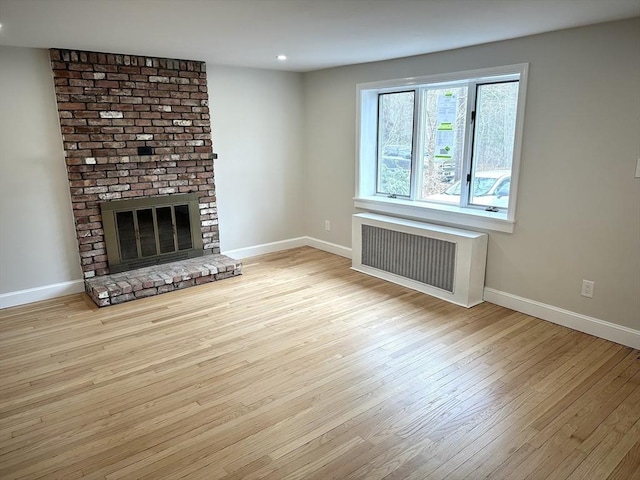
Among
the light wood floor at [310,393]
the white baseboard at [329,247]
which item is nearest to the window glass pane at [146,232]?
the light wood floor at [310,393]

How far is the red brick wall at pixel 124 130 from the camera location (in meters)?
3.98

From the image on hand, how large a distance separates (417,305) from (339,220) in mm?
1870

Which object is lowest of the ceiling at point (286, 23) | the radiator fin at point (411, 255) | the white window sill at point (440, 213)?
the radiator fin at point (411, 255)

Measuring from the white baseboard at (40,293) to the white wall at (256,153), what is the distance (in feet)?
5.34

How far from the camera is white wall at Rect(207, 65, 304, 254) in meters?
4.96

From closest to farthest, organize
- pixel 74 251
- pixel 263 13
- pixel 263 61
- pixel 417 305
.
Answer: 1. pixel 263 13
2. pixel 417 305
3. pixel 74 251
4. pixel 263 61

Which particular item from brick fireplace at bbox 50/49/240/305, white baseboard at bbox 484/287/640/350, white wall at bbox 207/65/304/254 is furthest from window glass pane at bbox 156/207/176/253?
white baseboard at bbox 484/287/640/350

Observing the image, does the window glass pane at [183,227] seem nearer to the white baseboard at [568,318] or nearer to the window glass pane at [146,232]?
the window glass pane at [146,232]

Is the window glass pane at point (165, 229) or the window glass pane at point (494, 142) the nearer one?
the window glass pane at point (494, 142)

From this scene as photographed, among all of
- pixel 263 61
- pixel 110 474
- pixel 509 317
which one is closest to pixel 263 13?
pixel 263 61

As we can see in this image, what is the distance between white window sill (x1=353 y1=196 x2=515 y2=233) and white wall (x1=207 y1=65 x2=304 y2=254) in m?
1.11

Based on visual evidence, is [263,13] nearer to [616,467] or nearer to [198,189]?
[198,189]

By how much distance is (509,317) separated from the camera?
11.8 ft

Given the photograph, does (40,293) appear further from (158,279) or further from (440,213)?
(440,213)
